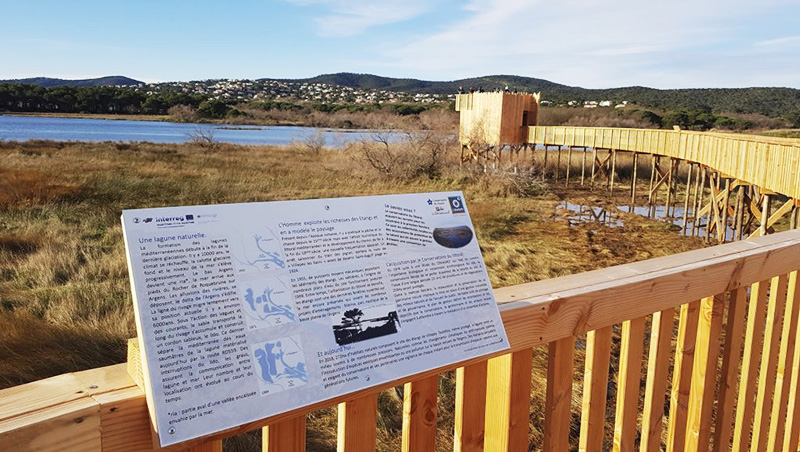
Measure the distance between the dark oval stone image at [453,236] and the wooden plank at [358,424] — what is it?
0.42 m

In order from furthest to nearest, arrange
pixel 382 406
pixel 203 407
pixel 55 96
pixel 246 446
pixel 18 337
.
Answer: pixel 55 96, pixel 18 337, pixel 382 406, pixel 246 446, pixel 203 407

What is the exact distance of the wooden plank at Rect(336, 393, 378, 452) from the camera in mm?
1523

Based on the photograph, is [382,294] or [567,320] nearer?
[382,294]

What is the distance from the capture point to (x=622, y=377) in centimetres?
216

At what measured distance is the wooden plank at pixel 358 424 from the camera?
152 cm

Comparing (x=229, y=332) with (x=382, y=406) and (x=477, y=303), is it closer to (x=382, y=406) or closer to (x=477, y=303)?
(x=477, y=303)

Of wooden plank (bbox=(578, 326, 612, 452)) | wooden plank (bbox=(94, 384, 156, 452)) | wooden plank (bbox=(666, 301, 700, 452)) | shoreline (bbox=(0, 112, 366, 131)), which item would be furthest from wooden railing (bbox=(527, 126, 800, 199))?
shoreline (bbox=(0, 112, 366, 131))

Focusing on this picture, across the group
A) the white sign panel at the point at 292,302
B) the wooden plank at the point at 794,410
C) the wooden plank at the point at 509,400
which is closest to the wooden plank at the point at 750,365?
the wooden plank at the point at 794,410

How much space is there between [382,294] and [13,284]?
10131 millimetres

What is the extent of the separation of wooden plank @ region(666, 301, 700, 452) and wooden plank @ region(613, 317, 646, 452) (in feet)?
0.89

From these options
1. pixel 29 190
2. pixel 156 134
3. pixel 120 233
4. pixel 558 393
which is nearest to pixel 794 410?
pixel 558 393

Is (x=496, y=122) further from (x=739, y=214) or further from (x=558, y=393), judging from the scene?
(x=558, y=393)

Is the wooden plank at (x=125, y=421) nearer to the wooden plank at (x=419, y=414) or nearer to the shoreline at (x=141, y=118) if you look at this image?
the wooden plank at (x=419, y=414)

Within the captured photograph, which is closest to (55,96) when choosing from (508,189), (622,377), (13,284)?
(508,189)
